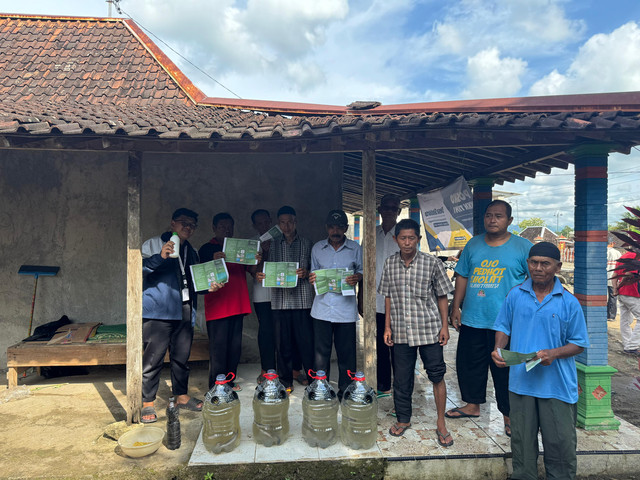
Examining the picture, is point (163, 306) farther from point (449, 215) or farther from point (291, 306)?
point (449, 215)

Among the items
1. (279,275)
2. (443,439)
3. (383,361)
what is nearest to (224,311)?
(279,275)

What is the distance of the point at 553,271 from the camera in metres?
2.82

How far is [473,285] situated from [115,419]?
4131 millimetres

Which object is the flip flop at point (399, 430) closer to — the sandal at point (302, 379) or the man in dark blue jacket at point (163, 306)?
the sandal at point (302, 379)

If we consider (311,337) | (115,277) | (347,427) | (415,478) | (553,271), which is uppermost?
(553,271)

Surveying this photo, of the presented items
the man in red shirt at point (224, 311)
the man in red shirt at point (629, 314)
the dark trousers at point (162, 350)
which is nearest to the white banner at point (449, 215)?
the man in red shirt at point (224, 311)

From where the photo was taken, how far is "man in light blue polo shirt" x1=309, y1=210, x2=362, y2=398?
4191mm

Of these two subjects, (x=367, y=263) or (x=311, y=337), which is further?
(x=311, y=337)

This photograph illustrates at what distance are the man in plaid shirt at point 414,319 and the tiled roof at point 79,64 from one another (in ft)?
15.2

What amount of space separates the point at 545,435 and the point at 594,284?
1940 millimetres

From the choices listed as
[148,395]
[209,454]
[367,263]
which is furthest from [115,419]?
[367,263]

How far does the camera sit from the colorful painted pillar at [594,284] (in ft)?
13.2

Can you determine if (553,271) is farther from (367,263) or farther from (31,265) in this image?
(31,265)

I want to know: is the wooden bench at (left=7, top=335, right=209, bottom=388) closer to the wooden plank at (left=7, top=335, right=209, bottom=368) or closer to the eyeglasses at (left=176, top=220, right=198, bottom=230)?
the wooden plank at (left=7, top=335, right=209, bottom=368)
